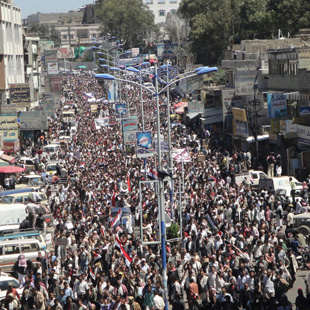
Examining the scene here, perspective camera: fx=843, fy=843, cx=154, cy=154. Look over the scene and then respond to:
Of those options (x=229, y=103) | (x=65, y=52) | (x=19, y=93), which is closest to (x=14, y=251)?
(x=229, y=103)

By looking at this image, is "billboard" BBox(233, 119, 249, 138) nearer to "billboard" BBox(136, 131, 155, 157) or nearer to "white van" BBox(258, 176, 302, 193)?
"white van" BBox(258, 176, 302, 193)

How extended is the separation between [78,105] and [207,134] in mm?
34337

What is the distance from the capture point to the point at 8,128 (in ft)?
152

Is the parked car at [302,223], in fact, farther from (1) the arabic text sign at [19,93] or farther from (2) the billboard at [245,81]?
(1) the arabic text sign at [19,93]

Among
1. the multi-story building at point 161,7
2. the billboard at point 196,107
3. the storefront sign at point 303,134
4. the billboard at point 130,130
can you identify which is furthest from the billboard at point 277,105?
the multi-story building at point 161,7

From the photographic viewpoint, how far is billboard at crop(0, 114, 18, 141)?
46375 mm

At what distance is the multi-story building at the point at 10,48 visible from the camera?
59.3 meters

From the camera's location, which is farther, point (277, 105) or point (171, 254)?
point (277, 105)

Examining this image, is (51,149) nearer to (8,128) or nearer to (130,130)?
(8,128)

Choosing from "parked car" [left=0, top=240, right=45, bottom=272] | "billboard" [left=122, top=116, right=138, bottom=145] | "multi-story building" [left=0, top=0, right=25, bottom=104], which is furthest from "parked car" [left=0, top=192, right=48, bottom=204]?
"multi-story building" [left=0, top=0, right=25, bottom=104]

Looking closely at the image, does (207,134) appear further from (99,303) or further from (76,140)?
(99,303)

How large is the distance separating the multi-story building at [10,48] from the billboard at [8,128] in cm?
1228

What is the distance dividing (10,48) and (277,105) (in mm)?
29316

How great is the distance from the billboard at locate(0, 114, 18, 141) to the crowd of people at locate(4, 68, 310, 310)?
451 inches
